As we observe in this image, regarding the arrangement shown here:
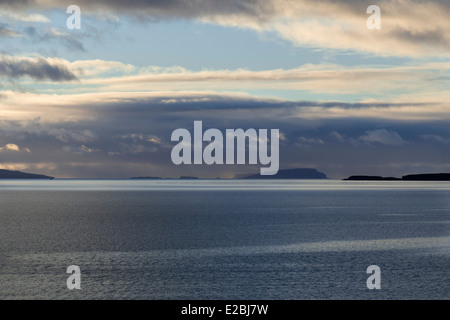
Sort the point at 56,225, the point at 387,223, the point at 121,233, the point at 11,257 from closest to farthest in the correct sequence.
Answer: the point at 11,257, the point at 121,233, the point at 56,225, the point at 387,223

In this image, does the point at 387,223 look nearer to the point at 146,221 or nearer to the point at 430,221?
the point at 430,221

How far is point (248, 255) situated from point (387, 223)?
41083 millimetres

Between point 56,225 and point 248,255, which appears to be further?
point 56,225

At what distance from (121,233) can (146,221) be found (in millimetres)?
18453

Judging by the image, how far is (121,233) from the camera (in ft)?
223

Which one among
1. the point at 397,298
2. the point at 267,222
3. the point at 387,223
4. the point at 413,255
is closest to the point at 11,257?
A: the point at 397,298
